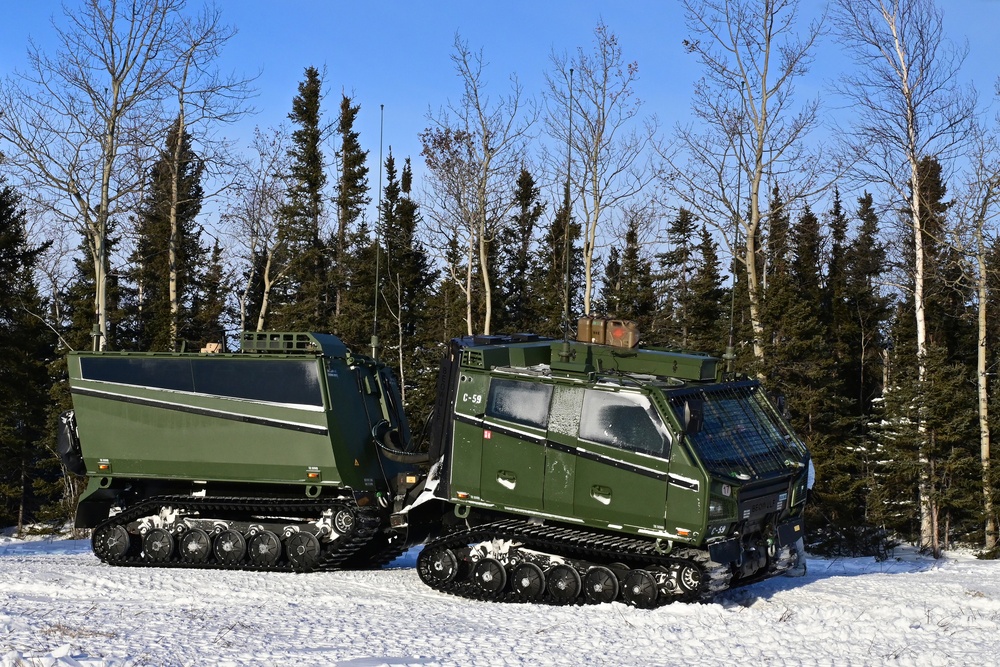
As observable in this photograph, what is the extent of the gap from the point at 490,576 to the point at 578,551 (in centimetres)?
102

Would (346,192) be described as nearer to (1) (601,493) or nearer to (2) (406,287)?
(2) (406,287)

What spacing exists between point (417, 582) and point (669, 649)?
4.33 metres

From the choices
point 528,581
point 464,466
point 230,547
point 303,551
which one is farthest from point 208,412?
point 528,581

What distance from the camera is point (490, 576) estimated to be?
11.2 m

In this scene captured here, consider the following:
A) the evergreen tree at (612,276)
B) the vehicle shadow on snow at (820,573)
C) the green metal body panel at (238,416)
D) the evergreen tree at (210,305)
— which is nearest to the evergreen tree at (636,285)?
the evergreen tree at (612,276)

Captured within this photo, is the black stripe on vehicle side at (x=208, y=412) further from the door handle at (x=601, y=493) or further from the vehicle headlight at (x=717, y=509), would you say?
the vehicle headlight at (x=717, y=509)

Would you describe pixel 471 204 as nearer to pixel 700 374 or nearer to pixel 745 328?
pixel 745 328

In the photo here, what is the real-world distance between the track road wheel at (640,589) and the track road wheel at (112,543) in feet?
21.6

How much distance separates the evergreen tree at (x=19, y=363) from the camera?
93.0ft

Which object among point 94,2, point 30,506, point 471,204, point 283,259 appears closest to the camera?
point 94,2

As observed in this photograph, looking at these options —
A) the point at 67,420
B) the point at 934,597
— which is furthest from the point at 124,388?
the point at 934,597

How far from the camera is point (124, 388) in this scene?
13.5 meters

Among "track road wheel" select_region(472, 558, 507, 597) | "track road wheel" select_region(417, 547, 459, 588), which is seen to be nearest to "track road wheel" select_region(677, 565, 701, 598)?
"track road wheel" select_region(472, 558, 507, 597)

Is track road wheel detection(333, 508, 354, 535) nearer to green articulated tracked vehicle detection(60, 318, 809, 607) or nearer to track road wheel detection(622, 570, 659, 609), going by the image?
green articulated tracked vehicle detection(60, 318, 809, 607)
